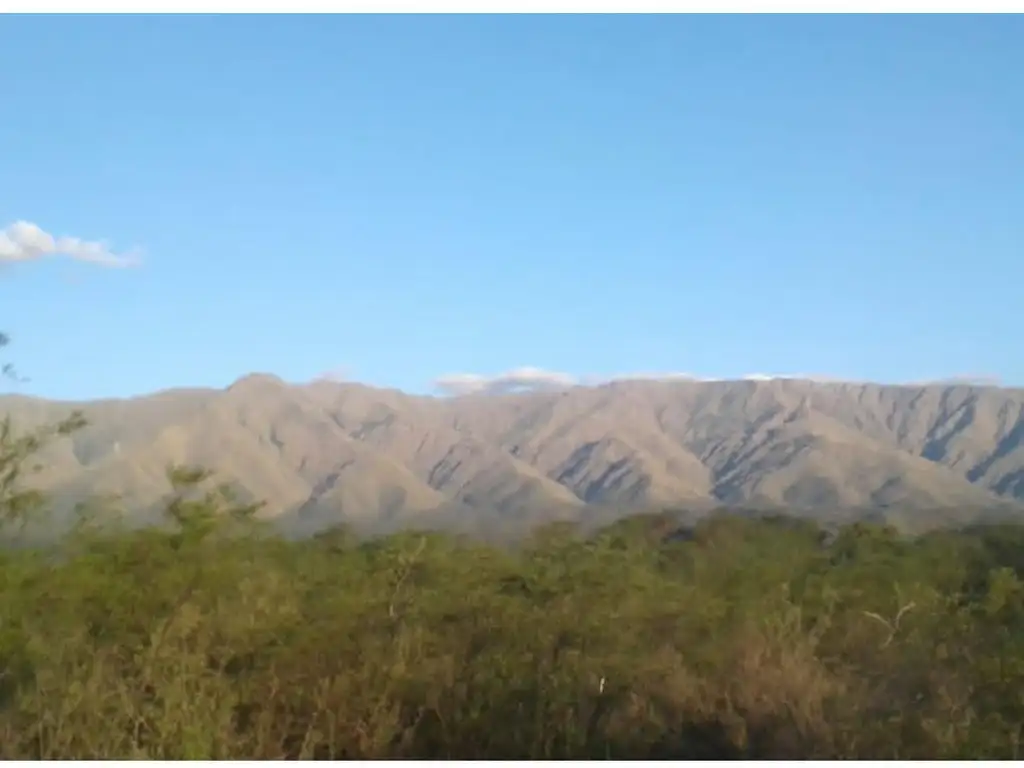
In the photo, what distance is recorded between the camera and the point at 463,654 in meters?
7.25

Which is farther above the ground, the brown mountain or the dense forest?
the brown mountain

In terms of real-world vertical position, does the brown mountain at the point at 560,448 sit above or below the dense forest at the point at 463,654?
above

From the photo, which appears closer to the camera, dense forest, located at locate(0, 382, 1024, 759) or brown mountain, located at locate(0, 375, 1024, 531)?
dense forest, located at locate(0, 382, 1024, 759)

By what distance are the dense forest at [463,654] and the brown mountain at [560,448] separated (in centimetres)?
77

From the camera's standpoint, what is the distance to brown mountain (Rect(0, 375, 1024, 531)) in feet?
27.5

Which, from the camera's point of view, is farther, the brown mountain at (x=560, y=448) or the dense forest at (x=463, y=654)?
the brown mountain at (x=560, y=448)

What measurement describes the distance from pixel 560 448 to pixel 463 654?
275cm

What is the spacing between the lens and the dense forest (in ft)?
21.6

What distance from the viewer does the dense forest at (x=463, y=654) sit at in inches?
260

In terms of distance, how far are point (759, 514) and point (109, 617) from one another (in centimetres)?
487

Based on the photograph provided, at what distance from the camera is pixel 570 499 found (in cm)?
888

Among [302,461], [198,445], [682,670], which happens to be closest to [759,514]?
[682,670]

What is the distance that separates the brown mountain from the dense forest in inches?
30.1

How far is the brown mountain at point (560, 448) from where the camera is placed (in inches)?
330
